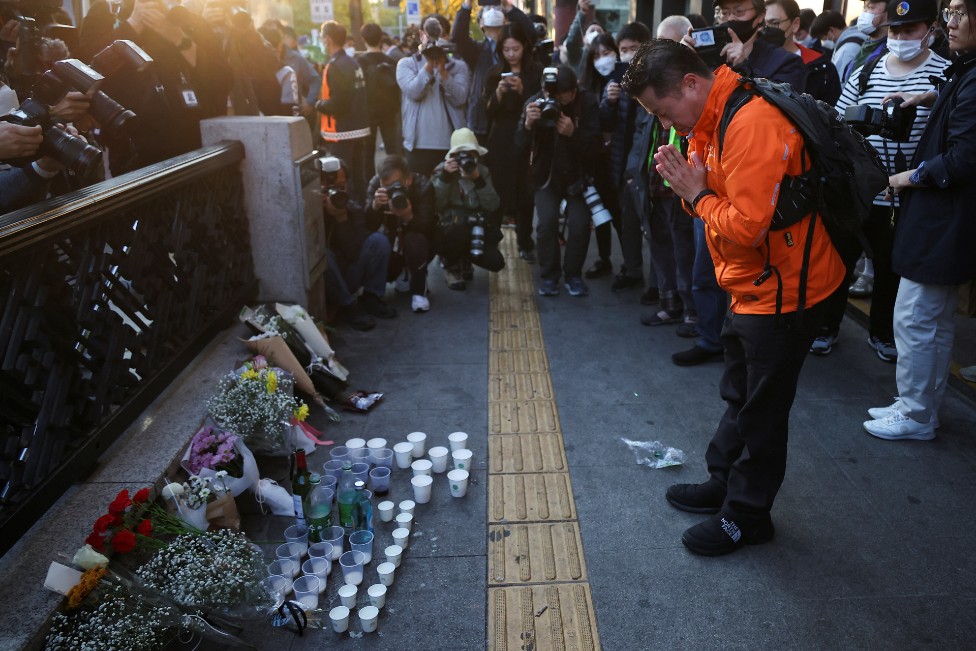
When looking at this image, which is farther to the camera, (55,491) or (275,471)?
(275,471)

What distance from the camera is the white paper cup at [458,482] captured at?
383cm

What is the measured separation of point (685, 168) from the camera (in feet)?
9.73

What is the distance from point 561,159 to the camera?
263 inches

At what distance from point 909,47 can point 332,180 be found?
167 inches

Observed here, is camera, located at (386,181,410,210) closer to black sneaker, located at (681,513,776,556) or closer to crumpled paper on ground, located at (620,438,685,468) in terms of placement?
crumpled paper on ground, located at (620,438,685,468)

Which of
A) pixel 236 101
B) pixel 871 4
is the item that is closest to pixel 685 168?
pixel 871 4

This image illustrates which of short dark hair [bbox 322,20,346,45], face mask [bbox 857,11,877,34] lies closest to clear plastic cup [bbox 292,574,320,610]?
face mask [bbox 857,11,877,34]

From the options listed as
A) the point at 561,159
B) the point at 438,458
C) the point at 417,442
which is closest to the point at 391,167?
the point at 561,159

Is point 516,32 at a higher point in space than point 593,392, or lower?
higher

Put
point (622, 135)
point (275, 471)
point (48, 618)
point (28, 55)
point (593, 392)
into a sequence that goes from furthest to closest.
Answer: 1. point (622, 135)
2. point (593, 392)
3. point (275, 471)
4. point (28, 55)
5. point (48, 618)

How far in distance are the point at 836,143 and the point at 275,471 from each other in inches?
125

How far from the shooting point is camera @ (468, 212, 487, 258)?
22.9 feet

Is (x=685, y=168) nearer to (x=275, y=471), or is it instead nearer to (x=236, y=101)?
(x=275, y=471)

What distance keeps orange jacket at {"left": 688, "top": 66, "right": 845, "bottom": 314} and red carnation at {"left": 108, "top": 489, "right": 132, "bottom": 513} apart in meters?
2.47
